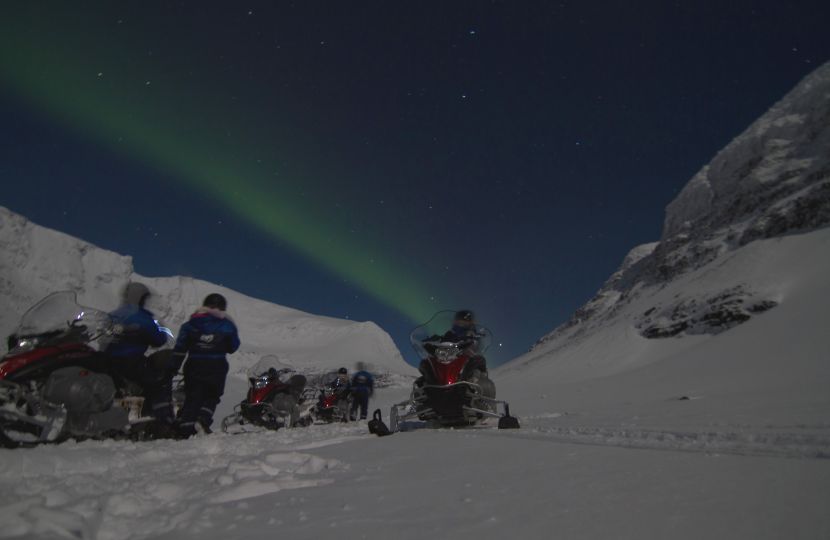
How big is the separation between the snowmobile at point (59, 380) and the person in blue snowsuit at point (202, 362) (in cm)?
70

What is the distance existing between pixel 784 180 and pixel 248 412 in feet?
252

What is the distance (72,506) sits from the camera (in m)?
1.60

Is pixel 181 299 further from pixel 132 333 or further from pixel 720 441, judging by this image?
pixel 720 441

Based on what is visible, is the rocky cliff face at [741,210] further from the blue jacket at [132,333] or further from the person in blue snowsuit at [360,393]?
the blue jacket at [132,333]

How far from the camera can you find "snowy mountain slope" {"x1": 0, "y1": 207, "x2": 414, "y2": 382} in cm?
9644

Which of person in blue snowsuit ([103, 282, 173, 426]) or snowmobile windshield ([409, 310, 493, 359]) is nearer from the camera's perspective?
person in blue snowsuit ([103, 282, 173, 426])

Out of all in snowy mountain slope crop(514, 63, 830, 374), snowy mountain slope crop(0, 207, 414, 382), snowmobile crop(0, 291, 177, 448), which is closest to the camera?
snowmobile crop(0, 291, 177, 448)

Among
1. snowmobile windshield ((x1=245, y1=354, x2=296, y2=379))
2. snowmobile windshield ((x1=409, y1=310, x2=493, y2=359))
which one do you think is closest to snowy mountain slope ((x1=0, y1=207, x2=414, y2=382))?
snowmobile windshield ((x1=245, y1=354, x2=296, y2=379))

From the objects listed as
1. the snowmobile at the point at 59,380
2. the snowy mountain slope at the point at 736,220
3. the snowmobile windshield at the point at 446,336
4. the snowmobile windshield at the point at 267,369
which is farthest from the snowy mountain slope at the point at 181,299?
the snowmobile at the point at 59,380

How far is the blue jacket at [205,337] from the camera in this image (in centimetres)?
582

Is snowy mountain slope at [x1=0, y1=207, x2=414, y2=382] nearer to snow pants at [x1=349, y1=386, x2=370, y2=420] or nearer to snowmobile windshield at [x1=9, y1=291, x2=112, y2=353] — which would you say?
snow pants at [x1=349, y1=386, x2=370, y2=420]

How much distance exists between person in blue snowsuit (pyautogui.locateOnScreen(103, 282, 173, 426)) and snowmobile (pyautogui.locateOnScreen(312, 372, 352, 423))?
24.8ft

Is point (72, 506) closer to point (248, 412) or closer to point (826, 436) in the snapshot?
point (826, 436)

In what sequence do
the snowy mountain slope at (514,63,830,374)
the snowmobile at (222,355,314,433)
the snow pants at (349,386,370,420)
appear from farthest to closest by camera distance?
1. the snowy mountain slope at (514,63,830,374)
2. the snow pants at (349,386,370,420)
3. the snowmobile at (222,355,314,433)
